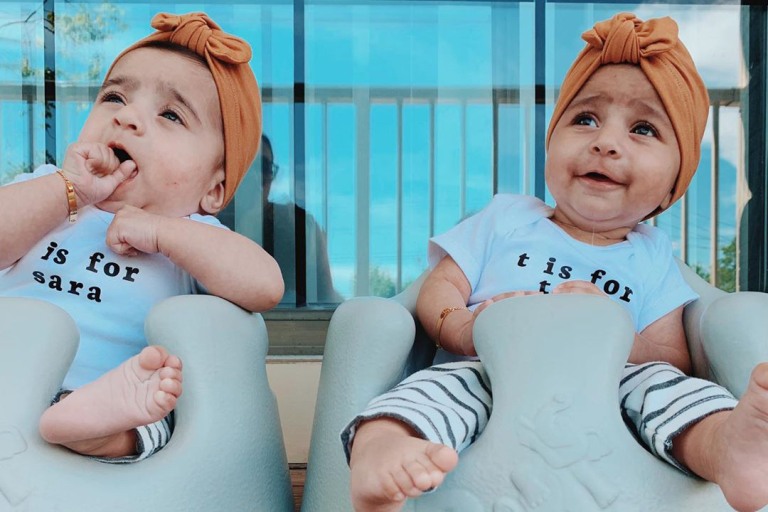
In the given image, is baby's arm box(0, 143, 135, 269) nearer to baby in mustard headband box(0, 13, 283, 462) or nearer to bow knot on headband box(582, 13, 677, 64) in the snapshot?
baby in mustard headband box(0, 13, 283, 462)

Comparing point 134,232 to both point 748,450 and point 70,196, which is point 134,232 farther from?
point 748,450

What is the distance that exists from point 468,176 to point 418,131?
200 millimetres

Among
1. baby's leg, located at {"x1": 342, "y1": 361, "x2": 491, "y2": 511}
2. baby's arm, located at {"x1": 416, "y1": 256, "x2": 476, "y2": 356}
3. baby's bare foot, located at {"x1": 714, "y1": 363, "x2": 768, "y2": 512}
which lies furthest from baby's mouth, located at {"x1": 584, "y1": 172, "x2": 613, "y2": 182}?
baby's bare foot, located at {"x1": 714, "y1": 363, "x2": 768, "y2": 512}

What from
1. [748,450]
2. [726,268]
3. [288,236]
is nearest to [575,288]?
[748,450]

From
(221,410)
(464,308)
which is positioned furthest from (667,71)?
(221,410)

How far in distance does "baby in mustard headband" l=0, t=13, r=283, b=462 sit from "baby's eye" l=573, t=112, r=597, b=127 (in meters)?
0.44

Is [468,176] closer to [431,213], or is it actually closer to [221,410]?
[431,213]

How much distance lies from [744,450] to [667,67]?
579 millimetres

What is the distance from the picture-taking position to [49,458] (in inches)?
27.6

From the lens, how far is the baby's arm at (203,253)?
0.93 metres

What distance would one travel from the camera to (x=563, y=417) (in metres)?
0.70

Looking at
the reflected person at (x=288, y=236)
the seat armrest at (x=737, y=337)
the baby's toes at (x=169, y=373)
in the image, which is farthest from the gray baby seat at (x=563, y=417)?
the reflected person at (x=288, y=236)

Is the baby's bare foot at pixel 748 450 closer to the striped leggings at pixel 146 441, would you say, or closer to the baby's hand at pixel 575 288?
the baby's hand at pixel 575 288

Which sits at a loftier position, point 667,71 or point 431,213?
point 667,71
